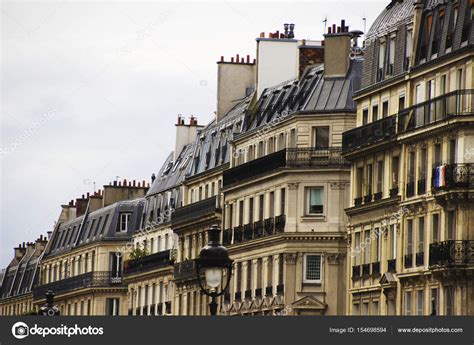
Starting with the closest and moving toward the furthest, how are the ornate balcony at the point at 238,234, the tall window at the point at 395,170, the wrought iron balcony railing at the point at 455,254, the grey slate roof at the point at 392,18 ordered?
1. the wrought iron balcony railing at the point at 455,254
2. the tall window at the point at 395,170
3. the grey slate roof at the point at 392,18
4. the ornate balcony at the point at 238,234

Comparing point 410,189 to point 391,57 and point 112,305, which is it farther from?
point 112,305

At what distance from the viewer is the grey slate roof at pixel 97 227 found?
138 metres

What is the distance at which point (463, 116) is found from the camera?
69812 millimetres

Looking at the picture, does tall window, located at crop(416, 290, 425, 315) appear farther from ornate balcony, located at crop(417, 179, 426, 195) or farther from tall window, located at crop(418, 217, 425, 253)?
ornate balcony, located at crop(417, 179, 426, 195)

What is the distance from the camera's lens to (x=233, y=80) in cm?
10900

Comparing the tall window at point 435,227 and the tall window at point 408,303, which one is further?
the tall window at point 408,303

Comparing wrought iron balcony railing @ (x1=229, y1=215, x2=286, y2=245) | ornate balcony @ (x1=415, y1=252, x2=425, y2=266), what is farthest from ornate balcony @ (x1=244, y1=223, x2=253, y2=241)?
ornate balcony @ (x1=415, y1=252, x2=425, y2=266)

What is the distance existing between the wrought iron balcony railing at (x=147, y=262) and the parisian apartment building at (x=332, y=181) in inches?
6.1

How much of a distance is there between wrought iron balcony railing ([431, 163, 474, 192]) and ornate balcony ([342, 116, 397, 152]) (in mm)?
6313

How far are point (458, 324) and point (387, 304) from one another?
3563cm

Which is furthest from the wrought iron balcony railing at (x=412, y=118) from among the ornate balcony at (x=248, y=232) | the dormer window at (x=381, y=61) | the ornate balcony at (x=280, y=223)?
the ornate balcony at (x=248, y=232)

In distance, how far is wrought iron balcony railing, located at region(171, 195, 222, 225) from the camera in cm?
10394

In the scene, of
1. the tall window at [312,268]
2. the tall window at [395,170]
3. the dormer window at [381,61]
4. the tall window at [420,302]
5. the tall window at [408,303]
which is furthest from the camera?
the tall window at [312,268]

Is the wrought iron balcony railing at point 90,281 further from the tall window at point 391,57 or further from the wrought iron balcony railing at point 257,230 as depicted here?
the tall window at point 391,57
